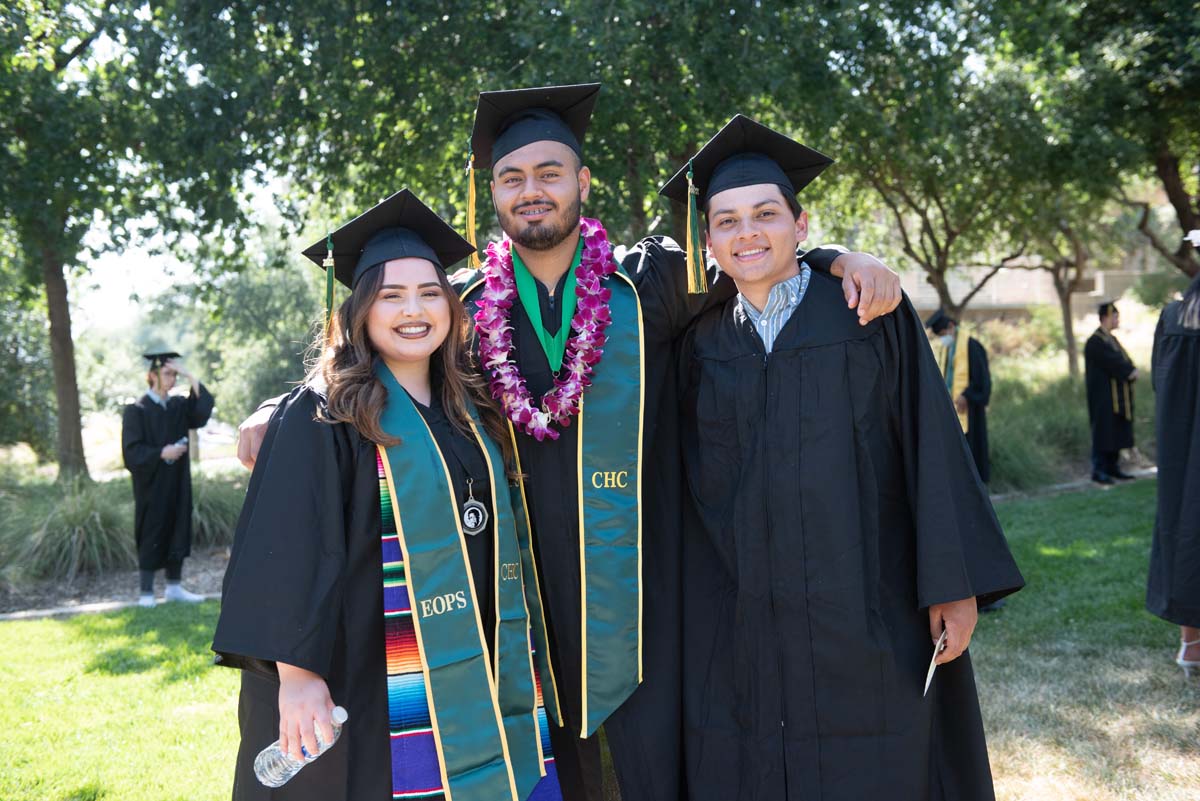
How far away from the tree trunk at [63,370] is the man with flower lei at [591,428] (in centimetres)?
997

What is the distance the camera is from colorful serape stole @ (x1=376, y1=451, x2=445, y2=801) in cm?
261

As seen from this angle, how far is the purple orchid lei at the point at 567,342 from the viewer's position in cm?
294

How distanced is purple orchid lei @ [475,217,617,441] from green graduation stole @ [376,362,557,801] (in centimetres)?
19

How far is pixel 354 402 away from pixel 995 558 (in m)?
1.85

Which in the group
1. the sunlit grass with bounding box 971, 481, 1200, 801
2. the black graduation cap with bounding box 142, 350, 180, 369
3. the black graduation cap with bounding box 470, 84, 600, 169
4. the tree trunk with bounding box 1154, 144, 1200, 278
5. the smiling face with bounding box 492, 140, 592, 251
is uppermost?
the tree trunk with bounding box 1154, 144, 1200, 278

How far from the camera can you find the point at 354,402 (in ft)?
8.44

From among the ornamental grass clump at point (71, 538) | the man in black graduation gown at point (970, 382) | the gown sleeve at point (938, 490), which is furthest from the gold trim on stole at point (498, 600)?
the ornamental grass clump at point (71, 538)

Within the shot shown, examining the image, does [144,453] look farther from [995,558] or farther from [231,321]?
[231,321]

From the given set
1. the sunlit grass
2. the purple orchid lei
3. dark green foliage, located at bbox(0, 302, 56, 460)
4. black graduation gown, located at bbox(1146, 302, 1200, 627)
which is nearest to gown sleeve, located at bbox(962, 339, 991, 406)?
the sunlit grass

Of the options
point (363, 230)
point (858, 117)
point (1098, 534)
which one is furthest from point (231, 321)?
point (363, 230)

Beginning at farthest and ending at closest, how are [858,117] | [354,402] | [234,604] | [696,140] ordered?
[858,117] < [696,140] < [354,402] < [234,604]

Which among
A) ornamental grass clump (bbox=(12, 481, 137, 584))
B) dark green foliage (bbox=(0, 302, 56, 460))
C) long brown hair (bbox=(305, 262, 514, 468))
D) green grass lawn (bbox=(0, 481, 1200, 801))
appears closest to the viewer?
long brown hair (bbox=(305, 262, 514, 468))

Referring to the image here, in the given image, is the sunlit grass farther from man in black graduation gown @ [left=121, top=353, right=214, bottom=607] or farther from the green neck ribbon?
man in black graduation gown @ [left=121, top=353, right=214, bottom=607]

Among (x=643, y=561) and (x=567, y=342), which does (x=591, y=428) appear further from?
(x=643, y=561)
